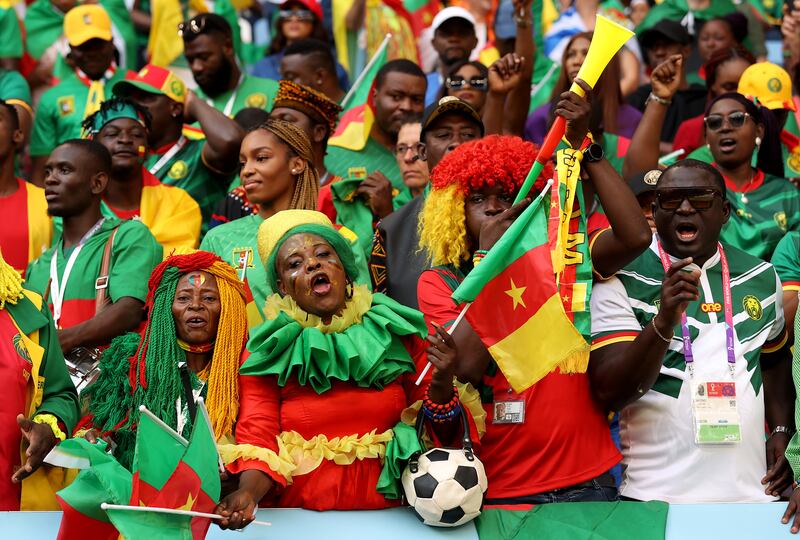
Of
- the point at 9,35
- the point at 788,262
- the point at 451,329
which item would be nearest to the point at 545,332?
the point at 451,329

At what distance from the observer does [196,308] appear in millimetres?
5781

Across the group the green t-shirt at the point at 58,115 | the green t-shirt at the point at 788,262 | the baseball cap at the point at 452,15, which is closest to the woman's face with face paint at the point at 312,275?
the green t-shirt at the point at 788,262

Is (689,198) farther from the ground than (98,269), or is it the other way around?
(689,198)

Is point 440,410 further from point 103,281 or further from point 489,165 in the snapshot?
point 103,281

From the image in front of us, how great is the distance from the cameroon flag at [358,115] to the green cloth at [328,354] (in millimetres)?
3529

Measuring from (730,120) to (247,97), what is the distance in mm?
3633

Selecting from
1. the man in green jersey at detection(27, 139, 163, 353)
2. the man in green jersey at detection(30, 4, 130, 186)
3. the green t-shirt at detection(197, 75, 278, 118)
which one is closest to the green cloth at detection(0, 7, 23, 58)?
the man in green jersey at detection(30, 4, 130, 186)

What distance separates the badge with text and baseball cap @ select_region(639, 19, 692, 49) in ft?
18.1

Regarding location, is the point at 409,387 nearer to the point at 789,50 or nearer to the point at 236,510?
the point at 236,510

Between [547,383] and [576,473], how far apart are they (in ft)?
1.35

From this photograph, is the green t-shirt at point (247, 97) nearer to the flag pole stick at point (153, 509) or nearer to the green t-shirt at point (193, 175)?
the green t-shirt at point (193, 175)

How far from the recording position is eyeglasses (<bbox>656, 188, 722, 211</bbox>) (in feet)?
19.5

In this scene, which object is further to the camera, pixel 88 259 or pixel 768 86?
pixel 768 86

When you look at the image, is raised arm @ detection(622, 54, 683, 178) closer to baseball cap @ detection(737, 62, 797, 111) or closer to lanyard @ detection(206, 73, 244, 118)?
baseball cap @ detection(737, 62, 797, 111)
